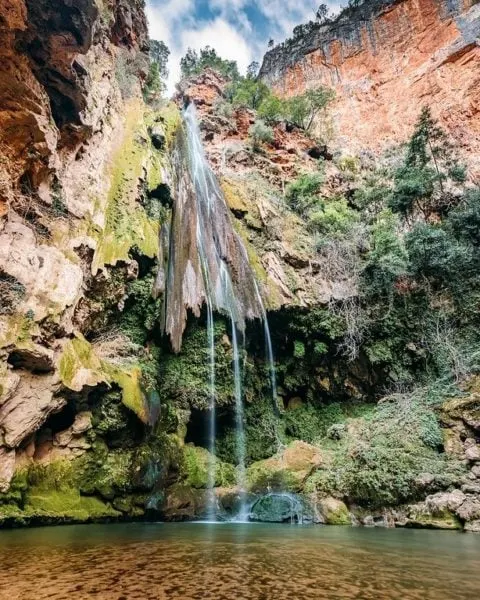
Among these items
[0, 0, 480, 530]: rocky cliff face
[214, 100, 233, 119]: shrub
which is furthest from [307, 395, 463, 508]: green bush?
[214, 100, 233, 119]: shrub

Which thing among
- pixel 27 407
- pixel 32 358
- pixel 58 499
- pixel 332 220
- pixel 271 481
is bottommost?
pixel 58 499

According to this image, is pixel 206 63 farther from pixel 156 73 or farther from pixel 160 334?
pixel 160 334

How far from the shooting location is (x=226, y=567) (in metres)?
4.52

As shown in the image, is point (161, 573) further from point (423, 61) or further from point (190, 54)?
point (190, 54)

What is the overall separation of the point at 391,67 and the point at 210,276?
29.6 m

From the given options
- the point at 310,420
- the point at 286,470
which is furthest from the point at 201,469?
the point at 310,420

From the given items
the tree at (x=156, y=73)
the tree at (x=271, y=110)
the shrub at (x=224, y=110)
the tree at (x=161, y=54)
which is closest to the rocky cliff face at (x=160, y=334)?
the tree at (x=156, y=73)

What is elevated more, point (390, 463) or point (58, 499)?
point (390, 463)

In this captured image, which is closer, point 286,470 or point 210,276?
point 286,470

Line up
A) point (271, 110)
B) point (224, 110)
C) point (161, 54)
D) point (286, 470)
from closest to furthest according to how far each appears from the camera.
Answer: point (286, 470)
point (224, 110)
point (271, 110)
point (161, 54)

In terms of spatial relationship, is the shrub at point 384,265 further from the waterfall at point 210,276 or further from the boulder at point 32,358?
the boulder at point 32,358

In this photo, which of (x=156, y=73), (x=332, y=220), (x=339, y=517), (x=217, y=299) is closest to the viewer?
(x=339, y=517)

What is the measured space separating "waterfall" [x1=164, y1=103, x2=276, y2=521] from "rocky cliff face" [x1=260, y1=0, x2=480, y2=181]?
16.8m

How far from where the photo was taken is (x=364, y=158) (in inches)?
1152
